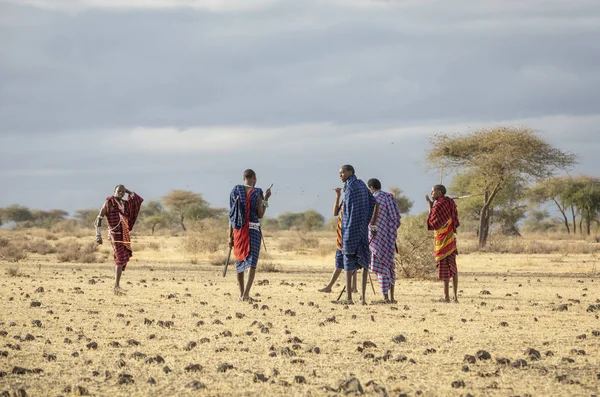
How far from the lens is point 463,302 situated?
14.5 m

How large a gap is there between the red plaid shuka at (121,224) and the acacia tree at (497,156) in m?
20.7

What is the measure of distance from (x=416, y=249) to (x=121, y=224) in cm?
730

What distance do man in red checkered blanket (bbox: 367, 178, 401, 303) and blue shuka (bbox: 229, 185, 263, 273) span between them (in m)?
1.89

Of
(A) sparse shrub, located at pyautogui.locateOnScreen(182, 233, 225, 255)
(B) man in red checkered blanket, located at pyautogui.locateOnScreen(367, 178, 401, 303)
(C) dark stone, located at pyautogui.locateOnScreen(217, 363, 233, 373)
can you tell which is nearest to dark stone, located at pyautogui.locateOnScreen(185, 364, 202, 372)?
(C) dark stone, located at pyautogui.locateOnScreen(217, 363, 233, 373)

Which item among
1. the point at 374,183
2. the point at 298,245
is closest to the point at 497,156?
the point at 298,245

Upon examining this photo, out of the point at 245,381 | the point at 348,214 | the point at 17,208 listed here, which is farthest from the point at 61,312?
the point at 17,208

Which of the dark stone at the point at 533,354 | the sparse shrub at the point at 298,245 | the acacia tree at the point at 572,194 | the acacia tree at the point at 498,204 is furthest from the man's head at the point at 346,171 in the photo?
the acacia tree at the point at 572,194

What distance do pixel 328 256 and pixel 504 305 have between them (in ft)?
63.3

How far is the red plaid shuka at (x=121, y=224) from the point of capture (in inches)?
628

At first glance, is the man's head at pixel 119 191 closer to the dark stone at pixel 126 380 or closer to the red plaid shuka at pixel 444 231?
the red plaid shuka at pixel 444 231

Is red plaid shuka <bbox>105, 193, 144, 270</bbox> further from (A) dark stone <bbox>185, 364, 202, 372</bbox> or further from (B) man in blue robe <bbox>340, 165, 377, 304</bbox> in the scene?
(A) dark stone <bbox>185, 364, 202, 372</bbox>

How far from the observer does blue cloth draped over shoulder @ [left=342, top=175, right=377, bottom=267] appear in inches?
553

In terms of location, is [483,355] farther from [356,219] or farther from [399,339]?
[356,219]

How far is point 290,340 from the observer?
956cm
